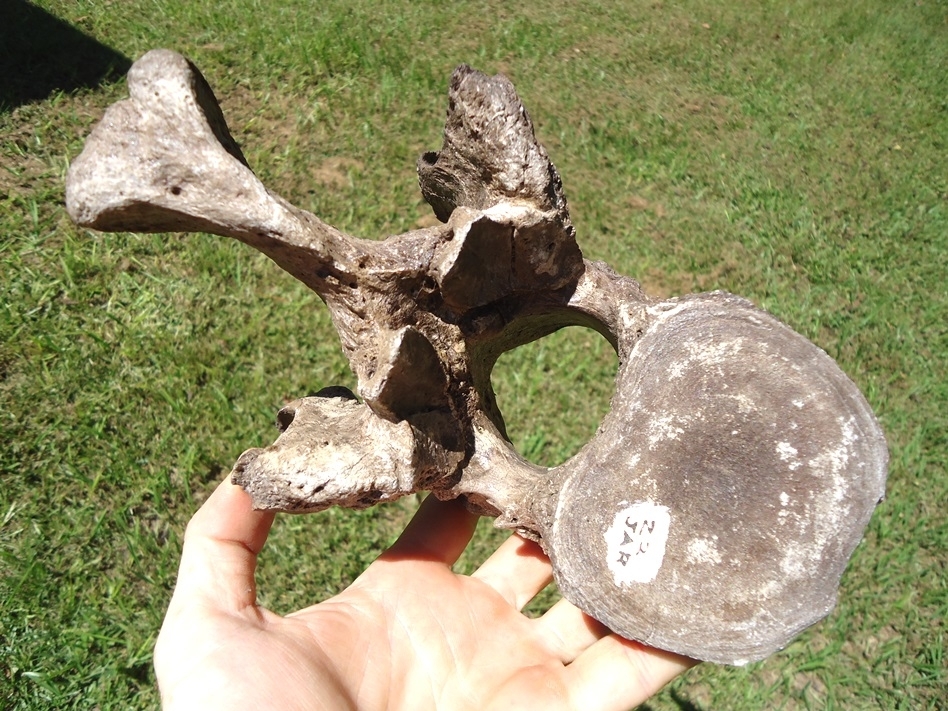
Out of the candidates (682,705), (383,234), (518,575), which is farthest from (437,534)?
(383,234)

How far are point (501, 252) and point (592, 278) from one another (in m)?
0.30

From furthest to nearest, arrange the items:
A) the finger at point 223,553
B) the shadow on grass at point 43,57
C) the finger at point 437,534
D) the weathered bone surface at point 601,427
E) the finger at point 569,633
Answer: the shadow on grass at point 43,57
the finger at point 437,534
the finger at point 569,633
the finger at point 223,553
the weathered bone surface at point 601,427

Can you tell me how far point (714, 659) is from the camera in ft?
4.83

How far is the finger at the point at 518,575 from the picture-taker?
216 cm

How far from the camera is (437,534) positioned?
84.2 inches

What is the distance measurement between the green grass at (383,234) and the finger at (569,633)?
0.89 metres

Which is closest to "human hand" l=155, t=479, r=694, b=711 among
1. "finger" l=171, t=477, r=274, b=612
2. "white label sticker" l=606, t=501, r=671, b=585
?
"finger" l=171, t=477, r=274, b=612

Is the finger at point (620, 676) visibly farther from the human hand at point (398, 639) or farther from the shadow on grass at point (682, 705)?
the shadow on grass at point (682, 705)

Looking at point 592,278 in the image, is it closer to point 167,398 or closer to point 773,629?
point 773,629

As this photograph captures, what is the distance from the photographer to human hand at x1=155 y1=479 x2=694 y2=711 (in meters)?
1.55

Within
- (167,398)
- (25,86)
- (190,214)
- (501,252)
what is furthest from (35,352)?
(501,252)

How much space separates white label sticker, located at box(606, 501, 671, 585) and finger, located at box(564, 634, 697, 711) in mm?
282

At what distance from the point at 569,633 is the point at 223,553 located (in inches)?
38.8

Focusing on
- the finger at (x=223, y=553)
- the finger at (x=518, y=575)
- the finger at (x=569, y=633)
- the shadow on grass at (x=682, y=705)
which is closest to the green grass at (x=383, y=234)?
the shadow on grass at (x=682, y=705)
